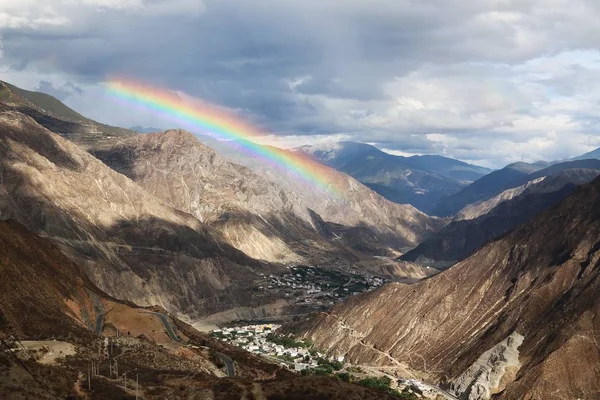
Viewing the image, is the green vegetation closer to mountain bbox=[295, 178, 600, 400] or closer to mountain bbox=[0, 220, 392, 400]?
mountain bbox=[295, 178, 600, 400]

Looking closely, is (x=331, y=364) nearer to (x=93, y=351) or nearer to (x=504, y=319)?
(x=504, y=319)

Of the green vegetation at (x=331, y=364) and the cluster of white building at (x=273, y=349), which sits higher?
the green vegetation at (x=331, y=364)

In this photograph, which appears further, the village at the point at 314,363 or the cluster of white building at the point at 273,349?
the cluster of white building at the point at 273,349

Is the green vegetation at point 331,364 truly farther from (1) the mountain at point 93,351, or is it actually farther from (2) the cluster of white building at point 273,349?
(1) the mountain at point 93,351

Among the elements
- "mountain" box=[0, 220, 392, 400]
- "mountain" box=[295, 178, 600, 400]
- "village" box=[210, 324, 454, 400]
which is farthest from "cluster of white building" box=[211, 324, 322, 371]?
"mountain" box=[0, 220, 392, 400]

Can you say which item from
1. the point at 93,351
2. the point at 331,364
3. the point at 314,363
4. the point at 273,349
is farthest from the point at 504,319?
the point at 93,351

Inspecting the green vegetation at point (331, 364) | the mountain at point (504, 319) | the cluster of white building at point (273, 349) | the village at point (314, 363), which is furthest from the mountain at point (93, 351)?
the mountain at point (504, 319)
